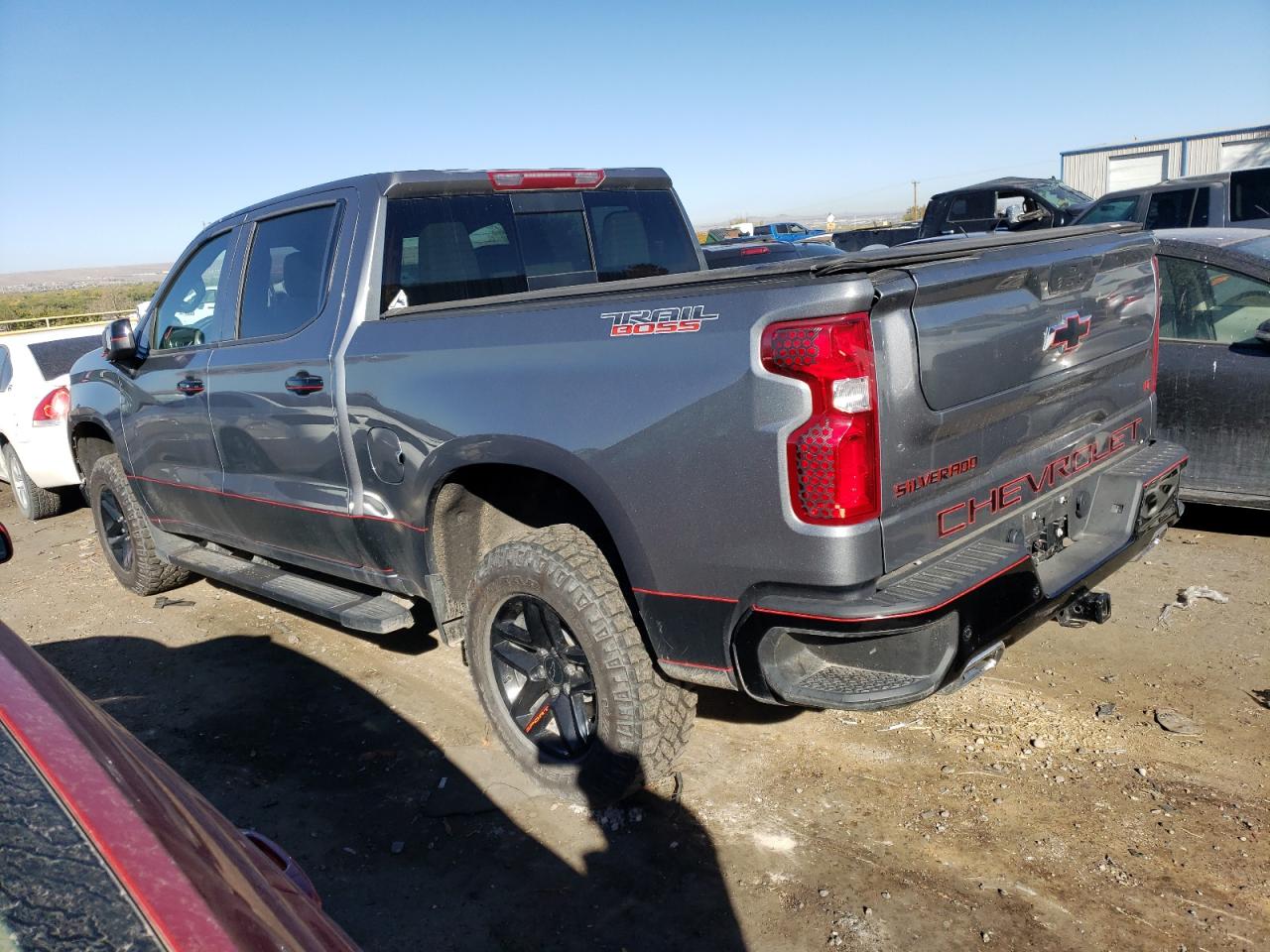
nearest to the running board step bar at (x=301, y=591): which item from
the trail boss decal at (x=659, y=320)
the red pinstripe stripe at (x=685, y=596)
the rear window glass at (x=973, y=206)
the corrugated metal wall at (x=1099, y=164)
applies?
the red pinstripe stripe at (x=685, y=596)

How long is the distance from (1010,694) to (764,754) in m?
1.04

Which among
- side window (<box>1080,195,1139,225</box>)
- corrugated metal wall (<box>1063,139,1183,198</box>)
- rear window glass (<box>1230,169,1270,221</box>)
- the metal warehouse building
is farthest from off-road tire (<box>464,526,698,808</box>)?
corrugated metal wall (<box>1063,139,1183,198</box>)

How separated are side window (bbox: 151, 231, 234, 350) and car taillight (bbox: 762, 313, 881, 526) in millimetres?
3299

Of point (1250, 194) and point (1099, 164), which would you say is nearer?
point (1250, 194)

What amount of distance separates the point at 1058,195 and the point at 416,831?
17.2m

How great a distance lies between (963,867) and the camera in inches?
115

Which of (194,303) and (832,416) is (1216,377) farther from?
(194,303)

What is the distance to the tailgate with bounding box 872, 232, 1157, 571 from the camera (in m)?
2.59

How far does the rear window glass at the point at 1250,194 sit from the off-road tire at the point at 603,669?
1049 cm

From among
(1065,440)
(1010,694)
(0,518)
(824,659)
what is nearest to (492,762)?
(824,659)

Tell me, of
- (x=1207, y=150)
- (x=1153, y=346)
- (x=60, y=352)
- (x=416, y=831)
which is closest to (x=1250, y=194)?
(x=1153, y=346)

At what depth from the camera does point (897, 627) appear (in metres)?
2.53

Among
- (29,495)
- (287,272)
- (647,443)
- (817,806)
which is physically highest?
(287,272)

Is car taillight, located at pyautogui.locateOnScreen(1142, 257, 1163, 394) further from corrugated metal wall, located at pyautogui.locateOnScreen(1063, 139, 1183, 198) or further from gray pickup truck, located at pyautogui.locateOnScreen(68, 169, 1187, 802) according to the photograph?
corrugated metal wall, located at pyautogui.locateOnScreen(1063, 139, 1183, 198)
